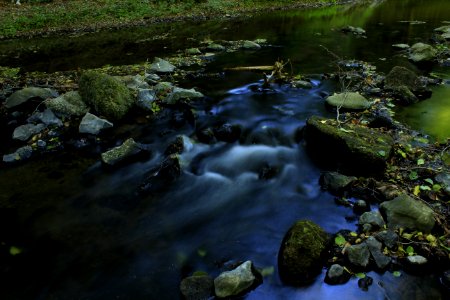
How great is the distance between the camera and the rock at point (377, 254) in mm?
→ 4887

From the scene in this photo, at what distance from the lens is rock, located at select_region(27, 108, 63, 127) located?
9992 mm

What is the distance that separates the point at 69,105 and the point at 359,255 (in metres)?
9.30

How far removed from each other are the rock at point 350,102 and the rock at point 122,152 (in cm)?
603

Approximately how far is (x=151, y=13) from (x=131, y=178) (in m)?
27.2

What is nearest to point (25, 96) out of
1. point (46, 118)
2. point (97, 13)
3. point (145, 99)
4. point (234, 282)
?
point (46, 118)

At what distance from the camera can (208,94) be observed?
1238cm

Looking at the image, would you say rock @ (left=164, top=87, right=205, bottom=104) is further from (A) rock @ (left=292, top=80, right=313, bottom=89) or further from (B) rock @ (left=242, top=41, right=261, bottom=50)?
(B) rock @ (left=242, top=41, right=261, bottom=50)

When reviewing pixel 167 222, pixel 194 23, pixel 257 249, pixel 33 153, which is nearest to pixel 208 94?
pixel 33 153

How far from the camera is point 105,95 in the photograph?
34.2 feet

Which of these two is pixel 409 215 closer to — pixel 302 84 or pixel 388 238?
pixel 388 238

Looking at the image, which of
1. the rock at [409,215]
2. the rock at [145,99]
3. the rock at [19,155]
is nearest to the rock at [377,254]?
the rock at [409,215]

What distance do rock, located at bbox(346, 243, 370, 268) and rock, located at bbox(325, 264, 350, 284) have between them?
226 mm

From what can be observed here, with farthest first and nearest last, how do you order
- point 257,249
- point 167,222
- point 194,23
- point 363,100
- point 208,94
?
1. point 194,23
2. point 208,94
3. point 363,100
4. point 167,222
5. point 257,249

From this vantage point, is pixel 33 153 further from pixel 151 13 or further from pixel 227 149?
pixel 151 13
